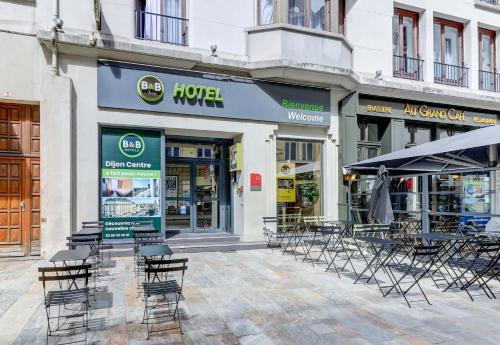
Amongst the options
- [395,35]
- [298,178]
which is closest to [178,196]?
[298,178]

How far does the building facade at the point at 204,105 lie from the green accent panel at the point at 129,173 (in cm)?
4

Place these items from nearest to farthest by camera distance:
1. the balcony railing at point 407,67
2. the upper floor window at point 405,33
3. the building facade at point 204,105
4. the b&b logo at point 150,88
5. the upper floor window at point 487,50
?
the building facade at point 204,105
the b&b logo at point 150,88
the balcony railing at point 407,67
the upper floor window at point 405,33
the upper floor window at point 487,50

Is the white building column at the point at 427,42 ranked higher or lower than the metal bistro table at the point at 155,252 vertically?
higher

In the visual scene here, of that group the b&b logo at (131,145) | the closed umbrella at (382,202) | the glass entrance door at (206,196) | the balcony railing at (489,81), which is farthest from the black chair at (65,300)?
the balcony railing at (489,81)

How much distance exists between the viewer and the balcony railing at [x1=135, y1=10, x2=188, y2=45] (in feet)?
32.5

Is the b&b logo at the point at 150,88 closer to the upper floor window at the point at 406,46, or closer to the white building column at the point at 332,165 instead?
the white building column at the point at 332,165

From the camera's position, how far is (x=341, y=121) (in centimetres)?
1188

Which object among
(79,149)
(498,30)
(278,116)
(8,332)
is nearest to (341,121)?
(278,116)

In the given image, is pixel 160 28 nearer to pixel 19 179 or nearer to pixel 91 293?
pixel 19 179

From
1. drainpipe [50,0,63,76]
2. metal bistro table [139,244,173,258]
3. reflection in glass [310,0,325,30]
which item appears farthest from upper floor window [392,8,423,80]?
metal bistro table [139,244,173,258]

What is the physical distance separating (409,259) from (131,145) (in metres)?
7.26

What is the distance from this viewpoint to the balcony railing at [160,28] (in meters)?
9.90

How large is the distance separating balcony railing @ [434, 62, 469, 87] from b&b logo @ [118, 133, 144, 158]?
10.8 meters

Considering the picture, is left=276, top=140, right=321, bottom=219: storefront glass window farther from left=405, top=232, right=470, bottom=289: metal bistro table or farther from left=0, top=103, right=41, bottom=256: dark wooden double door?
left=0, top=103, right=41, bottom=256: dark wooden double door
